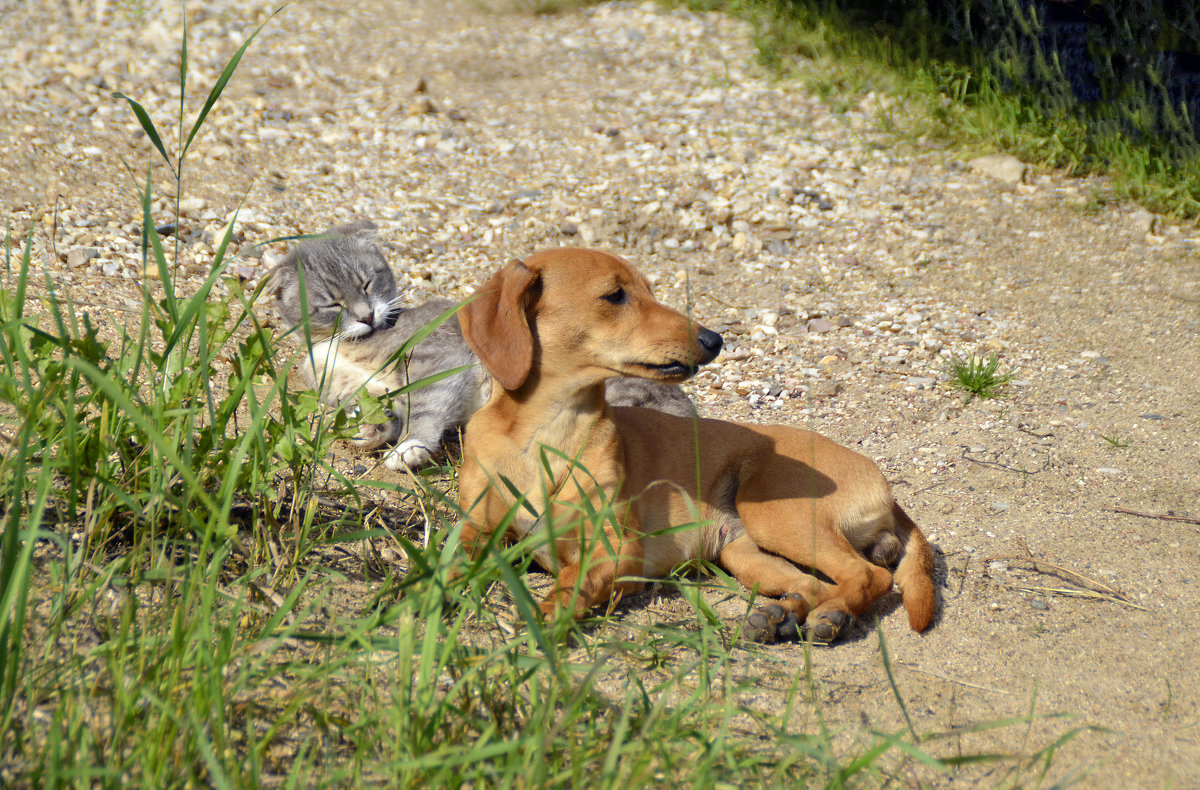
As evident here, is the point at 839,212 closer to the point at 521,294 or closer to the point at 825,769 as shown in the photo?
the point at 521,294

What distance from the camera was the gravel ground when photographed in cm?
279

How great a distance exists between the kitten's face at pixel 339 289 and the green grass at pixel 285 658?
5.13 ft

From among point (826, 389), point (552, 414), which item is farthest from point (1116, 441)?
point (552, 414)

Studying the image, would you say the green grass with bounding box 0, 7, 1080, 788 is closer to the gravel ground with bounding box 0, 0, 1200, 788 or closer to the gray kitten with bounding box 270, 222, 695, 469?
the gravel ground with bounding box 0, 0, 1200, 788

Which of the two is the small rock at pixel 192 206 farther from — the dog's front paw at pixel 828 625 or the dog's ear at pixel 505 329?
the dog's front paw at pixel 828 625

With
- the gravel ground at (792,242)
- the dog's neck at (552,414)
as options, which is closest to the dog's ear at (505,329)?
the dog's neck at (552,414)

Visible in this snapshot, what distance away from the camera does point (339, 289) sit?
14.3ft

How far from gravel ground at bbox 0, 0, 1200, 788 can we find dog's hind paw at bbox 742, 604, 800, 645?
0.10 meters

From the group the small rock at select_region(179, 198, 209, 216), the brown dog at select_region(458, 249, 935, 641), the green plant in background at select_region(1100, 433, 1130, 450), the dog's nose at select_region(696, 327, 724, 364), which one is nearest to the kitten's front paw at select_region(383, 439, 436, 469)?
the brown dog at select_region(458, 249, 935, 641)

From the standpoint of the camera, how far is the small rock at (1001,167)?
21.3 ft

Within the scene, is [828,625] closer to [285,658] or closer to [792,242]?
[285,658]

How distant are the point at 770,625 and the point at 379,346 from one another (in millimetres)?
2405

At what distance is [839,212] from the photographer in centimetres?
619

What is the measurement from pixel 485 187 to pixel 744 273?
1.87 m
